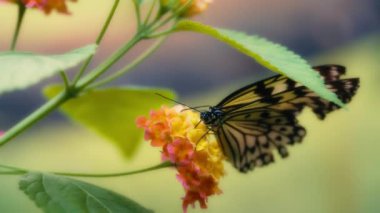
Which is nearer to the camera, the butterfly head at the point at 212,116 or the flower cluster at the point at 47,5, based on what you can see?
the flower cluster at the point at 47,5

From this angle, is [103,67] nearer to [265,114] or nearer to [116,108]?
[116,108]

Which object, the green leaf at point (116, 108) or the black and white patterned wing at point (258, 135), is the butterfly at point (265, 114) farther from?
the green leaf at point (116, 108)

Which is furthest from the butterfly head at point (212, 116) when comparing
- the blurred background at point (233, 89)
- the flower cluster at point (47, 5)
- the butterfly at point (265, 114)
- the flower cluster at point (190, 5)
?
the blurred background at point (233, 89)

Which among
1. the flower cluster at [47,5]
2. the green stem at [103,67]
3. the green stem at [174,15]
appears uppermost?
the flower cluster at [47,5]

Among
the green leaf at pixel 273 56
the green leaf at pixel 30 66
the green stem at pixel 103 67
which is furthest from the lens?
the green stem at pixel 103 67

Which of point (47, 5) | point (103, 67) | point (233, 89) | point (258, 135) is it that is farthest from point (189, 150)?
point (233, 89)

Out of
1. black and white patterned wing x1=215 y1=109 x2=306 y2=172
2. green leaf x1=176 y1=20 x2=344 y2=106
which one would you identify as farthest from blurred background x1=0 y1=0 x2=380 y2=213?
green leaf x1=176 y1=20 x2=344 y2=106
